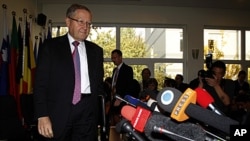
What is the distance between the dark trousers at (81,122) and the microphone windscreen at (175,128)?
1263 mm

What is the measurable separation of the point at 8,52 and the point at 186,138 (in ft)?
15.0

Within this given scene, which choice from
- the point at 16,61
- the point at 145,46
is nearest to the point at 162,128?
the point at 16,61

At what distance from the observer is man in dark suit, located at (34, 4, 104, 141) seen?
6.89 feet

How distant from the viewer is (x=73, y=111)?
2.14 meters

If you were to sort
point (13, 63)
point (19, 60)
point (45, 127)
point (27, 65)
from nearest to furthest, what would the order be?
1. point (45, 127)
2. point (13, 63)
3. point (19, 60)
4. point (27, 65)

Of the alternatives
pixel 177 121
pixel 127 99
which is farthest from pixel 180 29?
pixel 177 121

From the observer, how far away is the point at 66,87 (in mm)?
2133

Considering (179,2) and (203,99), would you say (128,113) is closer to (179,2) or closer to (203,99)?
(203,99)

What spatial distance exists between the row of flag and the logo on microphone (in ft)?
13.5

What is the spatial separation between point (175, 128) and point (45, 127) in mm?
1228

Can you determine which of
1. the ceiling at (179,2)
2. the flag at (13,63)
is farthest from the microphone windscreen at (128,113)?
the ceiling at (179,2)

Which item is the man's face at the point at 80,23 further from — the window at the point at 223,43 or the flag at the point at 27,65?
the window at the point at 223,43

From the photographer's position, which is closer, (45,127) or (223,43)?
(45,127)

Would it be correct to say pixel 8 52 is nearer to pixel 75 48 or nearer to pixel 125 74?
pixel 125 74
